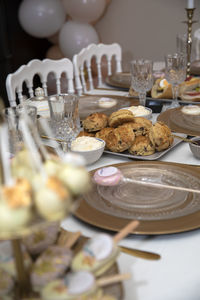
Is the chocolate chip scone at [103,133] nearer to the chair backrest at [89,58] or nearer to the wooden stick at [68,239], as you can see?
the wooden stick at [68,239]

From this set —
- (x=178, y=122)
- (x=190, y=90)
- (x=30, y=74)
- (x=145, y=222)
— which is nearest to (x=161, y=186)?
(x=145, y=222)

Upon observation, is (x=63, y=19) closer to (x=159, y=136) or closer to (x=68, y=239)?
(x=159, y=136)

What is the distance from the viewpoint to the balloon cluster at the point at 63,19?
11.8 ft

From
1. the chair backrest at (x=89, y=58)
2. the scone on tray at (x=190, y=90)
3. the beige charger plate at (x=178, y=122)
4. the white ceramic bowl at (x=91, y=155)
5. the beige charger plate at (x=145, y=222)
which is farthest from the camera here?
the chair backrest at (x=89, y=58)

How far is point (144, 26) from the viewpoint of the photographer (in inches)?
150

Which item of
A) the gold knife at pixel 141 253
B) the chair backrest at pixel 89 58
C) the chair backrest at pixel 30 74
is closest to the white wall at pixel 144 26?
the chair backrest at pixel 89 58

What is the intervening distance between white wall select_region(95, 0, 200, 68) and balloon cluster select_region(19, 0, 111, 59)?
0.23 meters

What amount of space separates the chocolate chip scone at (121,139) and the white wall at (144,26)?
2.72 metres

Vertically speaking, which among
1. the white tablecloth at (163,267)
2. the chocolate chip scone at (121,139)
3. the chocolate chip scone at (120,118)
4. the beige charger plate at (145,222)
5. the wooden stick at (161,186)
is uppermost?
the chocolate chip scone at (120,118)

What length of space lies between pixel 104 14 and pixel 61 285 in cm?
385

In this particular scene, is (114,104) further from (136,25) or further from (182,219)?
(136,25)

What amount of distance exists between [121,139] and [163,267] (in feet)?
1.58

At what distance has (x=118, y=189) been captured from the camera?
87cm

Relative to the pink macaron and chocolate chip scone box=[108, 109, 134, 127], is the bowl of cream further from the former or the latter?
the pink macaron
